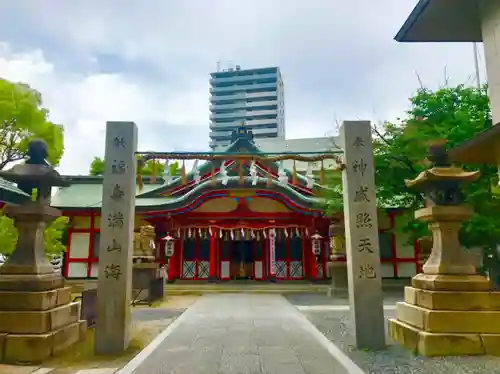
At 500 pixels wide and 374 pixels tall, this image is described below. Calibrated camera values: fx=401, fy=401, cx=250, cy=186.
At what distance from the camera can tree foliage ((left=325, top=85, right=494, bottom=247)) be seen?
11438 millimetres

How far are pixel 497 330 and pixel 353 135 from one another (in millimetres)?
4164

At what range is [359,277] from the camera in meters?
7.24

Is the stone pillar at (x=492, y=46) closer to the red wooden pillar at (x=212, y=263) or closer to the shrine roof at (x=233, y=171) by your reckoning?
the shrine roof at (x=233, y=171)

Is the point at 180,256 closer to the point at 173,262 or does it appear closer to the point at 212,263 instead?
the point at 173,262

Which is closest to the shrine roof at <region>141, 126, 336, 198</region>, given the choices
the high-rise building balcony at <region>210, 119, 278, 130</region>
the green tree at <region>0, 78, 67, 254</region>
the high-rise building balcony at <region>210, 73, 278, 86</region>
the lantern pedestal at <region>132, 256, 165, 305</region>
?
the lantern pedestal at <region>132, 256, 165, 305</region>

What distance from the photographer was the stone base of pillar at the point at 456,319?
6.66 metres

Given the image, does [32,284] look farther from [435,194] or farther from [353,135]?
[435,194]

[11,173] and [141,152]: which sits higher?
[141,152]

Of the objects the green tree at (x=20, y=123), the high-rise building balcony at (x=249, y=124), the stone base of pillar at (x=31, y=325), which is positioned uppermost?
the high-rise building balcony at (x=249, y=124)

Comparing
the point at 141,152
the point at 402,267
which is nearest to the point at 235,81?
the point at 402,267

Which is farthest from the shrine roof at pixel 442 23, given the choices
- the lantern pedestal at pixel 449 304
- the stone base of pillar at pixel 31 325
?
the stone base of pillar at pixel 31 325

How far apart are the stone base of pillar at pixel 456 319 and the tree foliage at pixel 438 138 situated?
438 cm

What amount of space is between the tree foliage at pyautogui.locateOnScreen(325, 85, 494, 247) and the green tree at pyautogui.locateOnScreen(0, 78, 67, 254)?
11.7 metres

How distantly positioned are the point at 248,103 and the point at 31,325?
9899 cm
